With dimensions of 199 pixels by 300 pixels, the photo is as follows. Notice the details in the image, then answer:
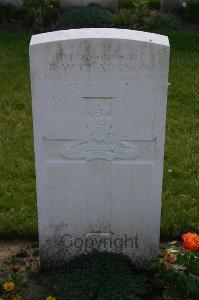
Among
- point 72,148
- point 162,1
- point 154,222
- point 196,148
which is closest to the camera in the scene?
point 72,148

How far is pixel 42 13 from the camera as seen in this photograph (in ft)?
29.5

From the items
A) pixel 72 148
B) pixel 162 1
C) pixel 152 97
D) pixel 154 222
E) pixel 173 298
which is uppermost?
pixel 162 1

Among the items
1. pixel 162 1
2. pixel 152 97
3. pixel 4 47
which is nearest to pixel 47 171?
pixel 152 97

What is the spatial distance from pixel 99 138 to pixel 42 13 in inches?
230

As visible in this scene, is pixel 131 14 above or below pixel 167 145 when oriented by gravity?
above

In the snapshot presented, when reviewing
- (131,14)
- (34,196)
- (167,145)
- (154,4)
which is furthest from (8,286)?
(154,4)

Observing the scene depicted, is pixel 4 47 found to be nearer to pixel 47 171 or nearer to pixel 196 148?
pixel 196 148

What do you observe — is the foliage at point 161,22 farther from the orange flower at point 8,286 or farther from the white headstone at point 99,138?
the orange flower at point 8,286

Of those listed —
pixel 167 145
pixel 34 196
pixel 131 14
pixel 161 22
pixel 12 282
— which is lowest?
pixel 12 282

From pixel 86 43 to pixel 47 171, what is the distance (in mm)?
784

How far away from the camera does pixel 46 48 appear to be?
333 centimetres

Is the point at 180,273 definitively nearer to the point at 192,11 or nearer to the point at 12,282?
the point at 12,282

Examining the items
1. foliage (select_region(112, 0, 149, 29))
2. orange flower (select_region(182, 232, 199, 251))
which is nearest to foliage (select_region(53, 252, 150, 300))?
orange flower (select_region(182, 232, 199, 251))

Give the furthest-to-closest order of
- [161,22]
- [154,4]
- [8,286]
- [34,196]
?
[154,4] < [161,22] < [34,196] < [8,286]
